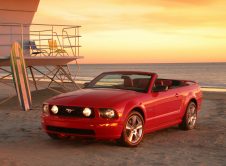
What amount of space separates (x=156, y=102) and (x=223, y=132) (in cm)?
213

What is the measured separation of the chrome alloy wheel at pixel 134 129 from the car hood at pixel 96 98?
387mm

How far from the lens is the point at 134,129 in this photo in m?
8.86

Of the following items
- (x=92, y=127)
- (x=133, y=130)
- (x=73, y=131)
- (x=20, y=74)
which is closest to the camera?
(x=92, y=127)

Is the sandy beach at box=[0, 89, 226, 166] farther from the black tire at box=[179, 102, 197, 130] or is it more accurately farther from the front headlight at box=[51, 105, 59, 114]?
the front headlight at box=[51, 105, 59, 114]

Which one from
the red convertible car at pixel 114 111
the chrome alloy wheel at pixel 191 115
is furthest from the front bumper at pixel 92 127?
the chrome alloy wheel at pixel 191 115

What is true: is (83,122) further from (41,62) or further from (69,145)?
(41,62)

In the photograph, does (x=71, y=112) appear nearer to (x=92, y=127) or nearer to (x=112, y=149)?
(x=92, y=127)

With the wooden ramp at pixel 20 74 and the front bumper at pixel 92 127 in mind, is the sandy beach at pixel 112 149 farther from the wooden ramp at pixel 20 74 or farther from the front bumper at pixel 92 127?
the wooden ramp at pixel 20 74

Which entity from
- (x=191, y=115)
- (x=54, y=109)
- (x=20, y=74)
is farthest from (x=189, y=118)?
(x=20, y=74)

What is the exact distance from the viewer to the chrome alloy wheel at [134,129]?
28.8 ft

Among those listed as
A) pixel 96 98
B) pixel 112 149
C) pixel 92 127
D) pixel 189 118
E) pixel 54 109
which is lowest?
pixel 112 149

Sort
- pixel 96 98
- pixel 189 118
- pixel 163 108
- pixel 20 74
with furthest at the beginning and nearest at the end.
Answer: pixel 20 74 → pixel 189 118 → pixel 163 108 → pixel 96 98

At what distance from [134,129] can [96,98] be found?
0.88 meters

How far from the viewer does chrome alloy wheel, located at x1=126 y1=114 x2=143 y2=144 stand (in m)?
8.77
